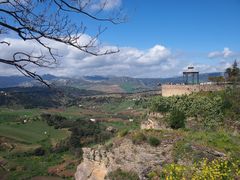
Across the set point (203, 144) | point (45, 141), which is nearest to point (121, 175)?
point (203, 144)

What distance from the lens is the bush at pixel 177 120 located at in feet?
101

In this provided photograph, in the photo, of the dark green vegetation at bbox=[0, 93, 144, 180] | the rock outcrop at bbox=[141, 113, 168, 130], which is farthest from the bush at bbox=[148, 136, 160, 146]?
the dark green vegetation at bbox=[0, 93, 144, 180]

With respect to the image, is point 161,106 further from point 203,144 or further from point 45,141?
point 45,141

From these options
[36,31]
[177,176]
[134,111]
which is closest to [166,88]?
[177,176]

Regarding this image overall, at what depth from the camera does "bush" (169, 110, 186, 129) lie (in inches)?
1206

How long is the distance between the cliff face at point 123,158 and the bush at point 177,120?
509 centimetres

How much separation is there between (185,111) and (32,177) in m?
46.8

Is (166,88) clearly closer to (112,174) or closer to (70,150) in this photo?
(112,174)

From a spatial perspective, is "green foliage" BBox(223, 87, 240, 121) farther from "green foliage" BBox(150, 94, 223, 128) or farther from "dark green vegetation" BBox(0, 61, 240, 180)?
"green foliage" BBox(150, 94, 223, 128)

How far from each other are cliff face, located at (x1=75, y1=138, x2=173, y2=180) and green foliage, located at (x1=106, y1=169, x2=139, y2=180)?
9.6 inches

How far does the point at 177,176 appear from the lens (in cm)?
904

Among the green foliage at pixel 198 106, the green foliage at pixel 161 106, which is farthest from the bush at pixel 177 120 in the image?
the green foliage at pixel 161 106

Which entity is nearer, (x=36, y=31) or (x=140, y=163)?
(x=36, y=31)

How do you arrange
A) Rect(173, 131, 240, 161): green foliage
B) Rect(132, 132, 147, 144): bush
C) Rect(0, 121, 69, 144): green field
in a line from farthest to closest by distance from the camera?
Rect(0, 121, 69, 144): green field, Rect(132, 132, 147, 144): bush, Rect(173, 131, 240, 161): green foliage
